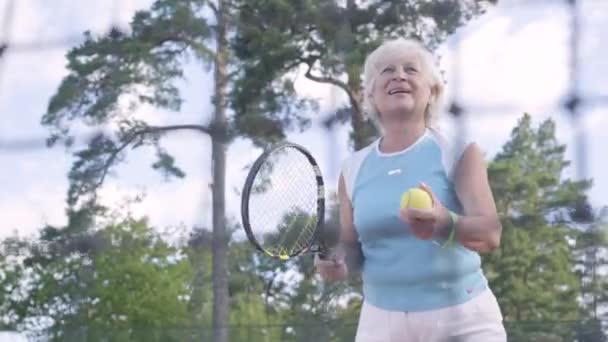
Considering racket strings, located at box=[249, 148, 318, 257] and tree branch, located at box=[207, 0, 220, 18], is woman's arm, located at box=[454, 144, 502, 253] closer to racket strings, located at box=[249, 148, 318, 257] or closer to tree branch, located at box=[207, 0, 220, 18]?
racket strings, located at box=[249, 148, 318, 257]

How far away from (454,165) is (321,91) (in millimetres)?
1295

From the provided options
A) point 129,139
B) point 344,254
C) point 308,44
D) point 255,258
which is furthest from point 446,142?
point 255,258

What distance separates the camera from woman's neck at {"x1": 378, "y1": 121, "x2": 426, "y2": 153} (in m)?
1.25

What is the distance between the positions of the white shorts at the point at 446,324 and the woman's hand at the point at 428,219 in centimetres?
7

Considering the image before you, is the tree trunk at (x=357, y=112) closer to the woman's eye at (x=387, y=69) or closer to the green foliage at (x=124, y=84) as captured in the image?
the green foliage at (x=124, y=84)

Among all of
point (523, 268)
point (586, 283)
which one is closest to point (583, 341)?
point (586, 283)

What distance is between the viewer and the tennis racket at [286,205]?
4.94 feet

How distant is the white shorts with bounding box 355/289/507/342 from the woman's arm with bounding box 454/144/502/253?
0.05 metres

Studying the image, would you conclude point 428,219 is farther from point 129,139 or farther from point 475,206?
point 129,139

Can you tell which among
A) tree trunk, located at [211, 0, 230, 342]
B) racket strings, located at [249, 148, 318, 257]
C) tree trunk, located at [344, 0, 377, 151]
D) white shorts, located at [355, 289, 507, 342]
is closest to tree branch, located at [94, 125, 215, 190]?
tree trunk, located at [211, 0, 230, 342]

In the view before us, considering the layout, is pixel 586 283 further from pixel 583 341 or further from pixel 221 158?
pixel 221 158

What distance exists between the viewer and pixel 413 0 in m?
2.38

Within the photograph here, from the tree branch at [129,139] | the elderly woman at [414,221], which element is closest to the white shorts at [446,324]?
the elderly woman at [414,221]

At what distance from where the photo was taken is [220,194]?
241cm
